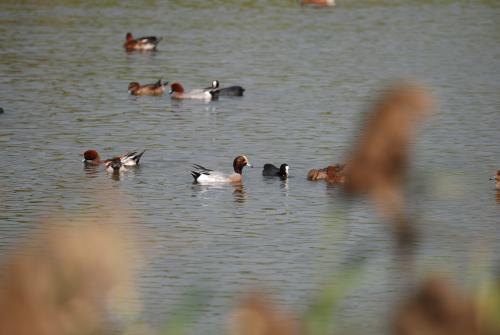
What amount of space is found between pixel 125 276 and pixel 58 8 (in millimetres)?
42573

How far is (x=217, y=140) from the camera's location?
71.2ft

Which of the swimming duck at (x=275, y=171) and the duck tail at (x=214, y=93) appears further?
the duck tail at (x=214, y=93)

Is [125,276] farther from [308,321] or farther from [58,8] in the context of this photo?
[58,8]

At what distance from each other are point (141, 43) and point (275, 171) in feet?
53.0

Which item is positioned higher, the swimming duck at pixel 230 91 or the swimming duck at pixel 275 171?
the swimming duck at pixel 230 91

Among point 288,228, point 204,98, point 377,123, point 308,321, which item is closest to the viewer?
point 377,123

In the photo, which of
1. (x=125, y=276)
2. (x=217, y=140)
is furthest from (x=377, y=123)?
(x=217, y=140)

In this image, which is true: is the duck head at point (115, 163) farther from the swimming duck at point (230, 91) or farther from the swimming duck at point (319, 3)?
the swimming duck at point (319, 3)

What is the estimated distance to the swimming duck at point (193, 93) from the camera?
2667 centimetres

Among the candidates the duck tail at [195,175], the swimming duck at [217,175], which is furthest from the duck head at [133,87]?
the duck tail at [195,175]

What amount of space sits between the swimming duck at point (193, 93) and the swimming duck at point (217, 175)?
877cm

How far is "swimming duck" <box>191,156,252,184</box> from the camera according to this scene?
688 inches

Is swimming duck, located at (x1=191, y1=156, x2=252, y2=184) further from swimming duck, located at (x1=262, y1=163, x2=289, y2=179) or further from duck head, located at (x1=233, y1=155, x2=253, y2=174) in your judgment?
swimming duck, located at (x1=262, y1=163, x2=289, y2=179)

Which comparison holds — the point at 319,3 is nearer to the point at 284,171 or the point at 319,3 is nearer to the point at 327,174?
the point at 284,171
